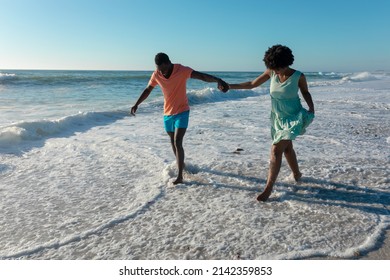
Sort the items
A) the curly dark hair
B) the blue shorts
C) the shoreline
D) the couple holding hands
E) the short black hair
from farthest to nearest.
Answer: the blue shorts → the short black hair → the couple holding hands → the curly dark hair → the shoreline

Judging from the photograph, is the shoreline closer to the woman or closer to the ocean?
the ocean

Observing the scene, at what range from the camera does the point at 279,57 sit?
3.73 meters

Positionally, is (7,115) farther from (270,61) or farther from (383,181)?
(383,181)

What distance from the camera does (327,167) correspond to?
5152 mm

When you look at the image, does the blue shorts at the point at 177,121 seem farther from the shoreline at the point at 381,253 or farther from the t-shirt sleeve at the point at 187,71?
the shoreline at the point at 381,253

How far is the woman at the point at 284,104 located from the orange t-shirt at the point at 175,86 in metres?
1.11

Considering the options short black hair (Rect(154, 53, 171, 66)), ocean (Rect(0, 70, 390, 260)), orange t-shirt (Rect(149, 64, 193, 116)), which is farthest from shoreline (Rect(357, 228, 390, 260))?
short black hair (Rect(154, 53, 171, 66))

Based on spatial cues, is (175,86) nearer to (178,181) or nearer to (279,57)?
(178,181)

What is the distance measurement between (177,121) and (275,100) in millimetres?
1356

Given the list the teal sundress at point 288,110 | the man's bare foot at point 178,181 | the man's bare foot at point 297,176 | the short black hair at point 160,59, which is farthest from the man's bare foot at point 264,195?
the short black hair at point 160,59

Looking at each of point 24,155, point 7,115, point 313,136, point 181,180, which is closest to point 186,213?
point 181,180

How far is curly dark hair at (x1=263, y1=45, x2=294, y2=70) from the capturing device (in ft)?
12.3

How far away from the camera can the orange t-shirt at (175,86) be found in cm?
458
